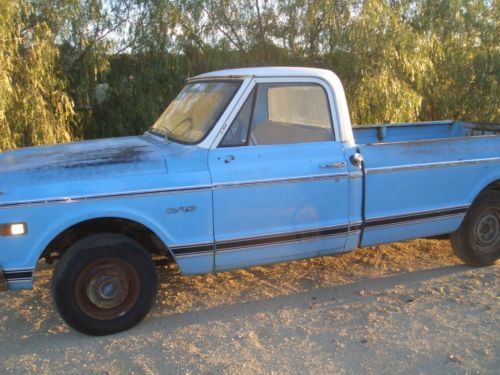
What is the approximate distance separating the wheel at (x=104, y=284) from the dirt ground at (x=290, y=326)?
148mm

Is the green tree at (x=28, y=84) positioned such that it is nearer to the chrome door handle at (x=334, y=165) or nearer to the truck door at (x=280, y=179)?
the truck door at (x=280, y=179)

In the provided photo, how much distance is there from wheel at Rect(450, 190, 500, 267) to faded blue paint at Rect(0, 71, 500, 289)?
20 centimetres

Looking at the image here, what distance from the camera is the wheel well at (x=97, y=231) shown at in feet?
12.8

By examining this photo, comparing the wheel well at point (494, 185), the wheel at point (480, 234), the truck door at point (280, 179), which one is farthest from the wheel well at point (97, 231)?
the wheel well at point (494, 185)

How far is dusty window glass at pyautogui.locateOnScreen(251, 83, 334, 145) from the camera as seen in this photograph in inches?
167

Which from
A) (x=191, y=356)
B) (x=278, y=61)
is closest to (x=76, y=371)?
(x=191, y=356)

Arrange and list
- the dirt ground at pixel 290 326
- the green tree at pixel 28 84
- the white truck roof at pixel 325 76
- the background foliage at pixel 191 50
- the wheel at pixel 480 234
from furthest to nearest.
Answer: the background foliage at pixel 191 50
the green tree at pixel 28 84
the wheel at pixel 480 234
the white truck roof at pixel 325 76
the dirt ground at pixel 290 326

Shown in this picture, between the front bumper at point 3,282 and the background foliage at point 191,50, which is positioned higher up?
the background foliage at point 191,50

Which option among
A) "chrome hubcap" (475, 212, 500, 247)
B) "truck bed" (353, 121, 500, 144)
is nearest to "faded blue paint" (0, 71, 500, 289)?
"chrome hubcap" (475, 212, 500, 247)

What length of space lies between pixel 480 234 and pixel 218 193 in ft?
9.50

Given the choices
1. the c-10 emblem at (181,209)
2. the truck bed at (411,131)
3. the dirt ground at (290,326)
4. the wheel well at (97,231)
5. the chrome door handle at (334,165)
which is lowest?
the dirt ground at (290,326)

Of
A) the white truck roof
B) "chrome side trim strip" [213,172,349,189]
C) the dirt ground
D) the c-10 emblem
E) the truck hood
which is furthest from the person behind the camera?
the white truck roof

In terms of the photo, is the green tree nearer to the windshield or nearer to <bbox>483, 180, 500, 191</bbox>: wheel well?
the windshield

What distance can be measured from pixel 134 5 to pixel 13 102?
10.2ft
